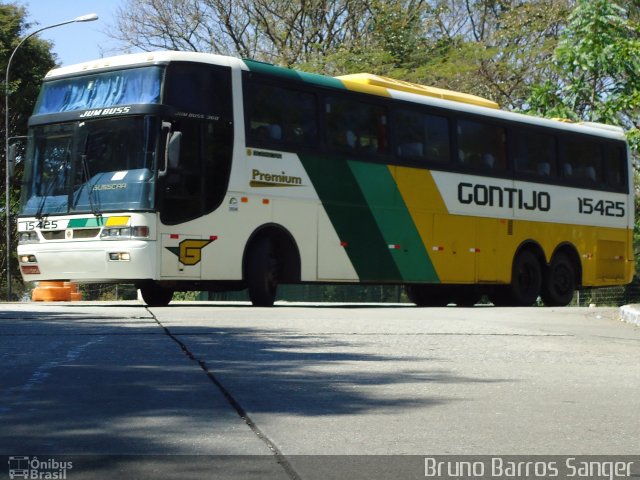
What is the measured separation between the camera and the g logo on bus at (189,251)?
17.4m

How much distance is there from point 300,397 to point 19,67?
1702 inches

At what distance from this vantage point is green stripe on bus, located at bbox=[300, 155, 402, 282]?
1925 cm

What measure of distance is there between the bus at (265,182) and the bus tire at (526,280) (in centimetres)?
4

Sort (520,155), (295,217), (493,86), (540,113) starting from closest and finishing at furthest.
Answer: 1. (295,217)
2. (520,155)
3. (540,113)
4. (493,86)

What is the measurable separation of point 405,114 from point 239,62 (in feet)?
12.9

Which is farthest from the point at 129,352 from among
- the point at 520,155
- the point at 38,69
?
the point at 38,69

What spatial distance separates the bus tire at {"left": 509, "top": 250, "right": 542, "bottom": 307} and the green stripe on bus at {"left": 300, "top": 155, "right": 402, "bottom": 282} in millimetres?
3581

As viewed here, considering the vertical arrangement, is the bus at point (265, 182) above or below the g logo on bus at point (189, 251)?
above

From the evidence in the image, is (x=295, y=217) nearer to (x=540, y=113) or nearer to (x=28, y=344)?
(x=28, y=344)

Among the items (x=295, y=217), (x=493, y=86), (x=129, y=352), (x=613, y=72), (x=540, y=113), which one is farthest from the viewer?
(x=493, y=86)

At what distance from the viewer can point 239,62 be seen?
1823cm

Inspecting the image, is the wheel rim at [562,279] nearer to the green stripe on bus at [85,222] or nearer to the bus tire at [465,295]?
the bus tire at [465,295]

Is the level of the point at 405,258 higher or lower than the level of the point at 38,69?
lower

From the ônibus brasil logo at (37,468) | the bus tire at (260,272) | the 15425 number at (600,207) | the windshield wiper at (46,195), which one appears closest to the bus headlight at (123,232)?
the windshield wiper at (46,195)
